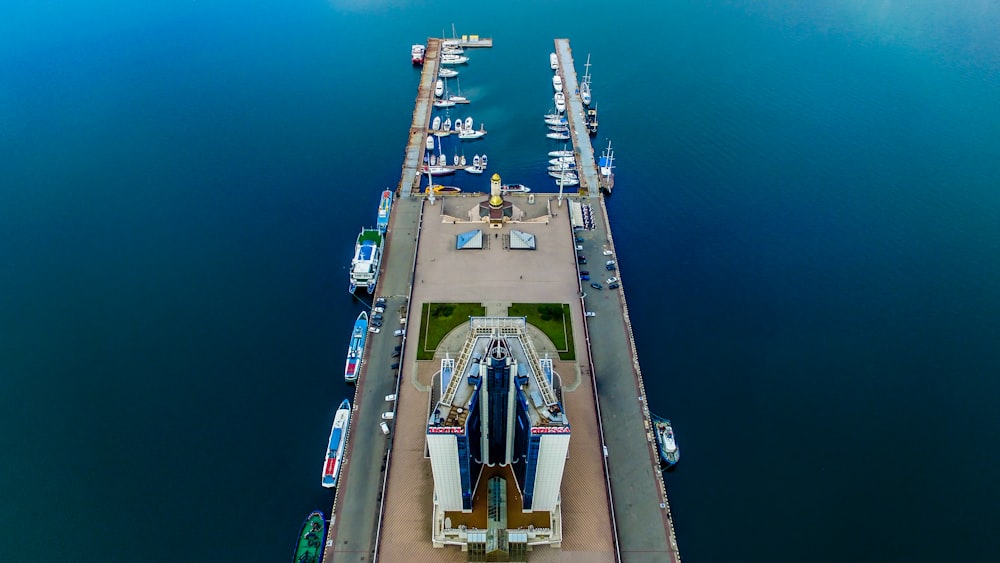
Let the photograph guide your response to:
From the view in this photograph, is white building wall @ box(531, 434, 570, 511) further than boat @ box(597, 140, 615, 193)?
No

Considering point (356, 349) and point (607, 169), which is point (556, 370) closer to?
point (356, 349)

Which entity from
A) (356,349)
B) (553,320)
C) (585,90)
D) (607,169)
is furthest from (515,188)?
(356,349)

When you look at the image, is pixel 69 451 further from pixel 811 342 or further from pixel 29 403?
pixel 811 342

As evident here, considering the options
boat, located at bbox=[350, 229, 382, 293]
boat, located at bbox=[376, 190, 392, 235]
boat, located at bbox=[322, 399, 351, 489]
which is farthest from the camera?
boat, located at bbox=[376, 190, 392, 235]

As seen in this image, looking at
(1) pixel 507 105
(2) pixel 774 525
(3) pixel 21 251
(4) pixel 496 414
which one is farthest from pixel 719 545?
(3) pixel 21 251

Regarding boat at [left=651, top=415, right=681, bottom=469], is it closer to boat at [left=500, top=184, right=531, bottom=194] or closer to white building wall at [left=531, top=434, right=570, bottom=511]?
white building wall at [left=531, top=434, right=570, bottom=511]

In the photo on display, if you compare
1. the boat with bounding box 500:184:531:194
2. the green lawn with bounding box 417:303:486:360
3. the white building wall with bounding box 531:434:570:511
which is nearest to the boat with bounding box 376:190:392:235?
the boat with bounding box 500:184:531:194
